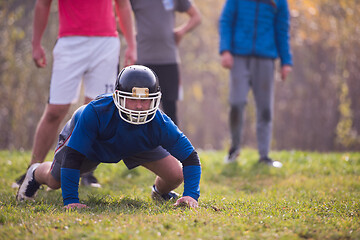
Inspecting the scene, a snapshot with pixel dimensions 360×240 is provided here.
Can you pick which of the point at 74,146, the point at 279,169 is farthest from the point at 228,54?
the point at 74,146

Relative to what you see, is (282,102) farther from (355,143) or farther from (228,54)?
(228,54)

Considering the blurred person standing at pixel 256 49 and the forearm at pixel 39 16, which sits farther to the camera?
the blurred person standing at pixel 256 49

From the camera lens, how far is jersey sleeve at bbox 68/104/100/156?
374 cm

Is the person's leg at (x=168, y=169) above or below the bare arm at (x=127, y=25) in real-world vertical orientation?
below

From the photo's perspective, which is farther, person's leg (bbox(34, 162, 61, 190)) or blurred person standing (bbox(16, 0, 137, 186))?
blurred person standing (bbox(16, 0, 137, 186))

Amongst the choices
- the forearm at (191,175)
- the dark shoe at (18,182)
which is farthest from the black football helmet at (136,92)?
the dark shoe at (18,182)

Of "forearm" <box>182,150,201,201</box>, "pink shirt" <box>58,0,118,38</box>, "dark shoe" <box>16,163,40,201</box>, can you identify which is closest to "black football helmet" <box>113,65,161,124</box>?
"forearm" <box>182,150,201,201</box>

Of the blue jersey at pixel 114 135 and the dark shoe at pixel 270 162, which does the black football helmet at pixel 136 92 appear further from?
the dark shoe at pixel 270 162

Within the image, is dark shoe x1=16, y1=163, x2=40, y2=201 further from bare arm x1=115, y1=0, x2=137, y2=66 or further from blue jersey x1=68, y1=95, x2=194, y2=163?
bare arm x1=115, y1=0, x2=137, y2=66

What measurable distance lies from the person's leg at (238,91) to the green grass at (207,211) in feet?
3.33

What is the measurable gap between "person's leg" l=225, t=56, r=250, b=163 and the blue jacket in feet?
0.64

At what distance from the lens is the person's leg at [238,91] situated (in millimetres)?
7047

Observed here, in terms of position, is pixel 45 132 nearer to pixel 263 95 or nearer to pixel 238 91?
pixel 238 91

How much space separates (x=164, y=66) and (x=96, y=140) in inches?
91.5
